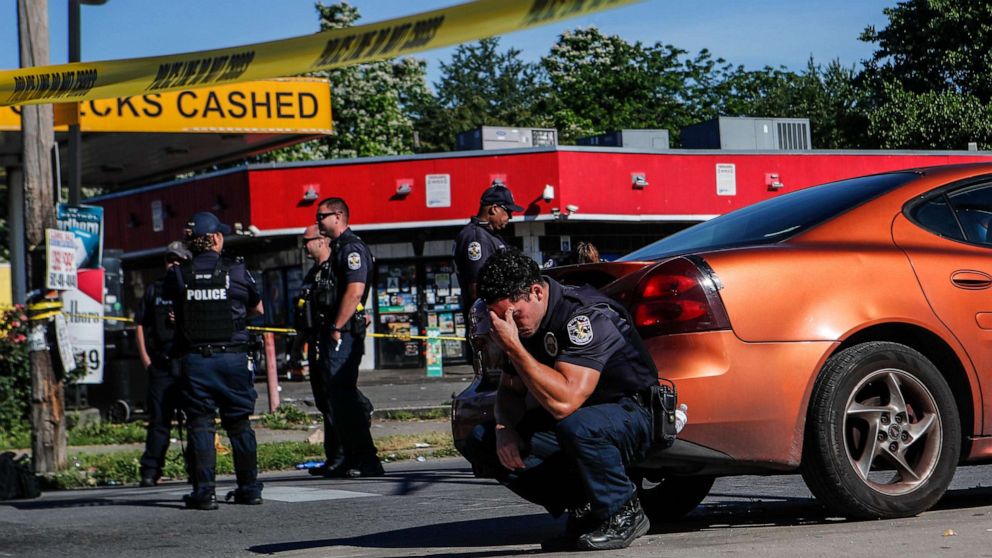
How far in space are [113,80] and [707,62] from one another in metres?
59.0

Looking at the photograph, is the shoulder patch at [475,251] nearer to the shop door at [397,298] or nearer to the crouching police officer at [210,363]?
the crouching police officer at [210,363]

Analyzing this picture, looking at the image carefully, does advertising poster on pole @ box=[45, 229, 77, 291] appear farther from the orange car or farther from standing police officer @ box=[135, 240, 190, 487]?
the orange car

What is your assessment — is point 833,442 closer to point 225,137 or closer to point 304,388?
point 304,388

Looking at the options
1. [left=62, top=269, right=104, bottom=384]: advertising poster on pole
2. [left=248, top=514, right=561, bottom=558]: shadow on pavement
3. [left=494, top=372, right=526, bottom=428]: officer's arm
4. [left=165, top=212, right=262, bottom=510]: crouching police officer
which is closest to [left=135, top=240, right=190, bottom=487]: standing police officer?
[left=62, top=269, right=104, bottom=384]: advertising poster on pole

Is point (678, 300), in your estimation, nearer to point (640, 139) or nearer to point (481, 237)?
point (481, 237)

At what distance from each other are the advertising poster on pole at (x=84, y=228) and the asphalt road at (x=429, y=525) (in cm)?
217

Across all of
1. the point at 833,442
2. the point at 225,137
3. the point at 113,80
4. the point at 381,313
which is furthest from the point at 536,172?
the point at 833,442

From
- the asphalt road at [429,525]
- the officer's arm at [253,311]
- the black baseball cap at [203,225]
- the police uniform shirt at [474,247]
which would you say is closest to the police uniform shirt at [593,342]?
the asphalt road at [429,525]

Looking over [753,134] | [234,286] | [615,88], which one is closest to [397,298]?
[753,134]

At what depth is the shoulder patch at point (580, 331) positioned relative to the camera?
5.03 metres

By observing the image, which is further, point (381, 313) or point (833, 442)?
point (381, 313)

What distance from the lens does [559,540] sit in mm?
5352

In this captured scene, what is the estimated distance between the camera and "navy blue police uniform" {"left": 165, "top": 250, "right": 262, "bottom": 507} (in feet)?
27.0

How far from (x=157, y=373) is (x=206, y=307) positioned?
8.80 feet
